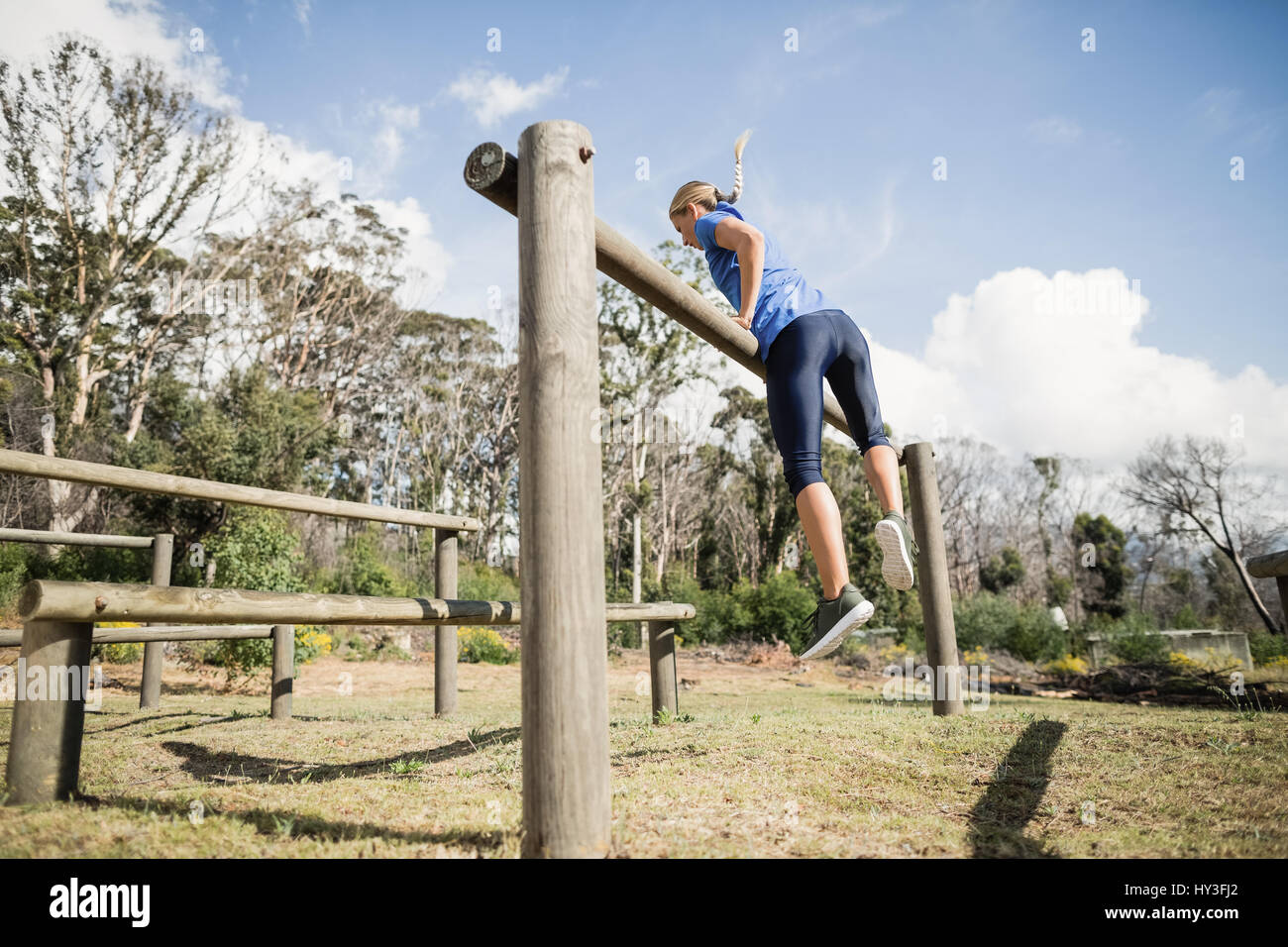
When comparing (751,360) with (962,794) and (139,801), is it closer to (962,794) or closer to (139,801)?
(962,794)

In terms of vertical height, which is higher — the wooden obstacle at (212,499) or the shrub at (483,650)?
the wooden obstacle at (212,499)

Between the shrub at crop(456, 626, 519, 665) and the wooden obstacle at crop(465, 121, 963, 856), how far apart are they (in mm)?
11804

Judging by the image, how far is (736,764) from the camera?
2602mm

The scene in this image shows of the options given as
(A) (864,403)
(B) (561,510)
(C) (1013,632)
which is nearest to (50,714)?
(B) (561,510)

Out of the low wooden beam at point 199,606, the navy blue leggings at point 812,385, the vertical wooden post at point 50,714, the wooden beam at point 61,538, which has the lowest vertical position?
the vertical wooden post at point 50,714

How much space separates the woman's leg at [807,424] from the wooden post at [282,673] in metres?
3.47

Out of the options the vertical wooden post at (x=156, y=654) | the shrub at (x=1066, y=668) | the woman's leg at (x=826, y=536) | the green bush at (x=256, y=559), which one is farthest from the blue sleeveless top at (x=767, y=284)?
the shrub at (x=1066, y=668)

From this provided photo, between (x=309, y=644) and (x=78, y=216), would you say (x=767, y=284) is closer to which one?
(x=309, y=644)

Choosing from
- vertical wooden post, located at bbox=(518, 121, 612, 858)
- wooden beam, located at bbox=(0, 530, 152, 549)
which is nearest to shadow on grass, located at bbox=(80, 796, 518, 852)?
vertical wooden post, located at bbox=(518, 121, 612, 858)

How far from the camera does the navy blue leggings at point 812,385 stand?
8.61 feet

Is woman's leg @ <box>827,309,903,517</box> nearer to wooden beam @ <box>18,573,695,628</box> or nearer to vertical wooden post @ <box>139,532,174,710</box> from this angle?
wooden beam @ <box>18,573,695,628</box>

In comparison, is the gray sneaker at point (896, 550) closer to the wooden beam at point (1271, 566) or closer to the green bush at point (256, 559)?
the wooden beam at point (1271, 566)

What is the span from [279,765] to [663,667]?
188 centimetres

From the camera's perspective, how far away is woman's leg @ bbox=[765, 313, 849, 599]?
8.29 ft
